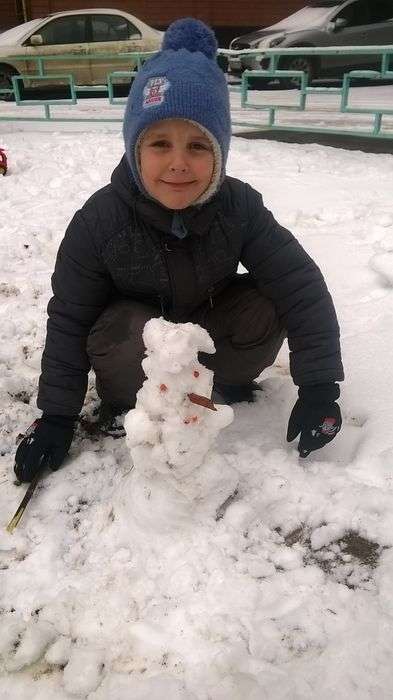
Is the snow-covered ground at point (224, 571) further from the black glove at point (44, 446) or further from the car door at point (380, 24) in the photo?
the car door at point (380, 24)

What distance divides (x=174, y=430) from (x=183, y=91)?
79cm

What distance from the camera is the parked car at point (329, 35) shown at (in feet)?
29.5

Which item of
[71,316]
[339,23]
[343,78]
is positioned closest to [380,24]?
[339,23]

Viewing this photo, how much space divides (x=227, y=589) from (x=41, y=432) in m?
0.69

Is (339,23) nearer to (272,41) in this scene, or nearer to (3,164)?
(272,41)

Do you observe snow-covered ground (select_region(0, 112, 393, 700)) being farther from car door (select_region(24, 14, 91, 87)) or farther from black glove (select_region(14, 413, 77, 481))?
car door (select_region(24, 14, 91, 87))

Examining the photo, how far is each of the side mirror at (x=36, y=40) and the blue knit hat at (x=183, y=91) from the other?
865 centimetres

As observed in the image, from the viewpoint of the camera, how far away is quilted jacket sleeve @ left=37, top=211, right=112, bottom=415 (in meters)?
1.57

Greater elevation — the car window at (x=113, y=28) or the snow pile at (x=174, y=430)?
the car window at (x=113, y=28)

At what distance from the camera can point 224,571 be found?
128cm

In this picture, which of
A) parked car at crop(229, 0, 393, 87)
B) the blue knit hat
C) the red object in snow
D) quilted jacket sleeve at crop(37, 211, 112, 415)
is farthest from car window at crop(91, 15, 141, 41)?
quilted jacket sleeve at crop(37, 211, 112, 415)

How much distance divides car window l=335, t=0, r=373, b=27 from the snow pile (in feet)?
32.7

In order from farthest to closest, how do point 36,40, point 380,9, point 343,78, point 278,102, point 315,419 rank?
point 380,9 < point 36,40 < point 278,102 < point 343,78 < point 315,419

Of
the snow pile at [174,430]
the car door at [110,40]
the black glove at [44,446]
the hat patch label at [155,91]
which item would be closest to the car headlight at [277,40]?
the car door at [110,40]
